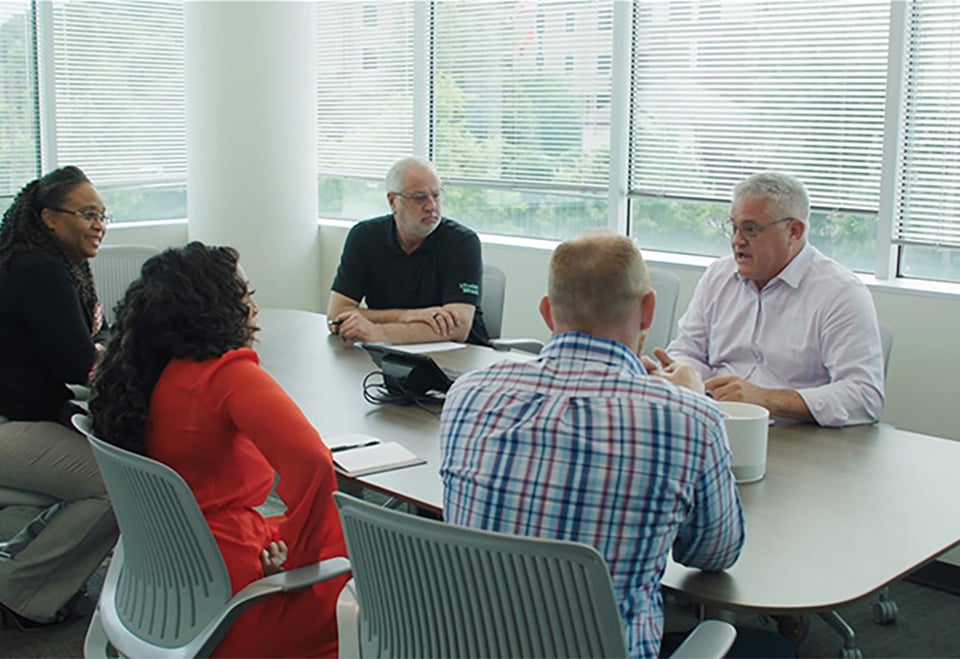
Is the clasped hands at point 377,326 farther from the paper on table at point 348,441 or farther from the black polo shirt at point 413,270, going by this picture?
the paper on table at point 348,441

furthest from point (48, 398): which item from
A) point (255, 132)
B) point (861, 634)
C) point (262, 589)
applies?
point (255, 132)

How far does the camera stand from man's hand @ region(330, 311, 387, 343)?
3988 mm

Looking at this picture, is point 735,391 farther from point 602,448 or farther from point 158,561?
point 158,561

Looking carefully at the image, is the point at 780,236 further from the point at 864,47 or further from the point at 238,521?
the point at 238,521

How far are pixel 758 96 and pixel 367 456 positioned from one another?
286cm

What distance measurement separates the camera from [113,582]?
2.53 m

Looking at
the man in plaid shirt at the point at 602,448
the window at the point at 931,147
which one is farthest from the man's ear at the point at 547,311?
the window at the point at 931,147

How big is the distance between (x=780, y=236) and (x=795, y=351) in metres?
0.35

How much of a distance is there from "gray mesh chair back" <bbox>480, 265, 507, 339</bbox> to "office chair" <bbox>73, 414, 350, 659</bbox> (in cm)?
234

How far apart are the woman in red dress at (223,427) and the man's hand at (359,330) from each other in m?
1.53

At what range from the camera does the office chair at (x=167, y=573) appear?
2.17 metres

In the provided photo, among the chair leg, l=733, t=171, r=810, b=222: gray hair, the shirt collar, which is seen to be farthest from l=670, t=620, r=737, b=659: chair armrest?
l=733, t=171, r=810, b=222: gray hair

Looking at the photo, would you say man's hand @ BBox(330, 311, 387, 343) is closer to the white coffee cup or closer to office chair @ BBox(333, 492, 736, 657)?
the white coffee cup

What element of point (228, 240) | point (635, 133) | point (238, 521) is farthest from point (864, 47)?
point (228, 240)
